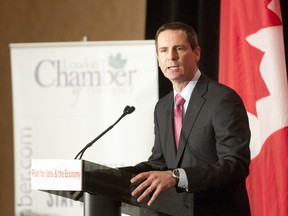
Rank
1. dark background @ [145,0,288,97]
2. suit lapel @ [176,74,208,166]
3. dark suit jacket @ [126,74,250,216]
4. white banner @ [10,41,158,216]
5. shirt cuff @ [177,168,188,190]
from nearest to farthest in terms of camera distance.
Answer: shirt cuff @ [177,168,188,190]
dark suit jacket @ [126,74,250,216]
suit lapel @ [176,74,208,166]
white banner @ [10,41,158,216]
dark background @ [145,0,288,97]

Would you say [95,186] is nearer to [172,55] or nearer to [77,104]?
[172,55]

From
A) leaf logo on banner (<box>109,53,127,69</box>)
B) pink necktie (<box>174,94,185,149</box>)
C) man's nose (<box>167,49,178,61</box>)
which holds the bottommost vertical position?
pink necktie (<box>174,94,185,149</box>)

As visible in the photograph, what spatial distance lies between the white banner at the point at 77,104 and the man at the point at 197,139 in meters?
1.34

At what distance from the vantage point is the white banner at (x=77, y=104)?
4.02 m

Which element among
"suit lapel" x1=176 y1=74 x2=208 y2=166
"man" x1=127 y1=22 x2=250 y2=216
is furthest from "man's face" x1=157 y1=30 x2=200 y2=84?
"suit lapel" x1=176 y1=74 x2=208 y2=166

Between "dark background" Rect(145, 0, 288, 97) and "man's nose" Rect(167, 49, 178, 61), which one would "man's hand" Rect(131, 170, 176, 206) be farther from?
"dark background" Rect(145, 0, 288, 97)

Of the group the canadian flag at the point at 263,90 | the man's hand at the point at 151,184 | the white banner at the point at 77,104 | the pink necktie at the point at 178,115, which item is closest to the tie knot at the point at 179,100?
the pink necktie at the point at 178,115

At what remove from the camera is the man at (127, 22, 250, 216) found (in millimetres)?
2041

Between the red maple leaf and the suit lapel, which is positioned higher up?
the red maple leaf

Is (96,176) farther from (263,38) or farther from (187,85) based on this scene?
(263,38)

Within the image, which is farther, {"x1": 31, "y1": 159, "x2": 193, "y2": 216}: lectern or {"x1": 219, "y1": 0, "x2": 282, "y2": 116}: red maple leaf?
{"x1": 219, "y1": 0, "x2": 282, "y2": 116}: red maple leaf

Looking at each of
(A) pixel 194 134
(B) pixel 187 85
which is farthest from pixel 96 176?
(B) pixel 187 85

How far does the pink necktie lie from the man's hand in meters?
0.62

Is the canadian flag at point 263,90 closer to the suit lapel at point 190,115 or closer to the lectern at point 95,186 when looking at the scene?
the suit lapel at point 190,115
